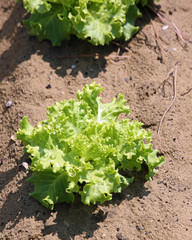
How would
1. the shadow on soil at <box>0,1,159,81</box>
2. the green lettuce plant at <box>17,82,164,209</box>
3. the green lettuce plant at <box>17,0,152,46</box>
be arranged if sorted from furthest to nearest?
the shadow on soil at <box>0,1,159,81</box> < the green lettuce plant at <box>17,0,152,46</box> < the green lettuce plant at <box>17,82,164,209</box>

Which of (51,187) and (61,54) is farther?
(61,54)

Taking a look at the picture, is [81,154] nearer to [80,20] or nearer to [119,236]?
[119,236]

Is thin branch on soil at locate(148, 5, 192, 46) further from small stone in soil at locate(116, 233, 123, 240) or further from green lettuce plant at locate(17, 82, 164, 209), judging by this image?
small stone in soil at locate(116, 233, 123, 240)

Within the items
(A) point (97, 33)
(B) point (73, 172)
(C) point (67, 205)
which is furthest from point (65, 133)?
(A) point (97, 33)

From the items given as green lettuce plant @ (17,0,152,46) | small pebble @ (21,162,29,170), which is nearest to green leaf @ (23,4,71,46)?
green lettuce plant @ (17,0,152,46)

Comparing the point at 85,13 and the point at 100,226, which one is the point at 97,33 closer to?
the point at 85,13

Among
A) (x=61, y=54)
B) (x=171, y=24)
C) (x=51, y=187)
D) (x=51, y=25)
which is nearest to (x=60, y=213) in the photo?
(x=51, y=187)
